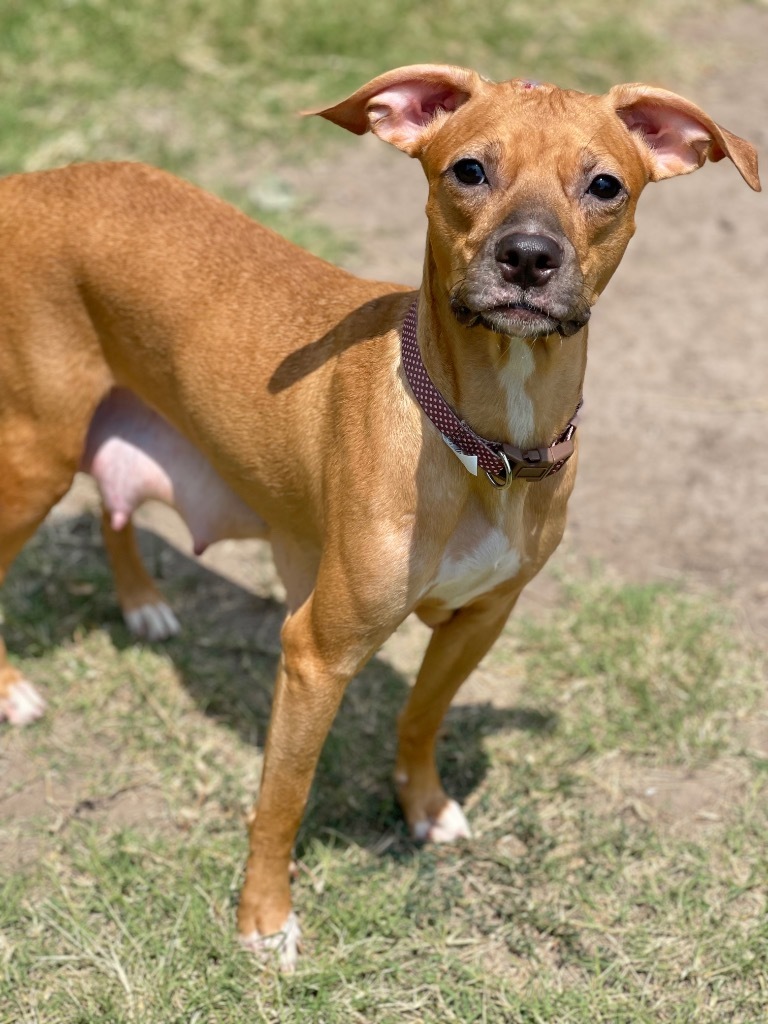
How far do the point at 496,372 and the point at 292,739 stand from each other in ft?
3.96

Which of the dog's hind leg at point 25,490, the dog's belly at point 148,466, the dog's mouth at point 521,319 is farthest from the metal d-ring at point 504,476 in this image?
the dog's hind leg at point 25,490

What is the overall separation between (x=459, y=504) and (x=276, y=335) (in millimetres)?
879

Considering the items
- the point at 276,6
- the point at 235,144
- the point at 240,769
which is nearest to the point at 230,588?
the point at 240,769

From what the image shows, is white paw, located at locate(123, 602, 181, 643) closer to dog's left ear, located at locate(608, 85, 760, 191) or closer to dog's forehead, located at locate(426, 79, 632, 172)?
dog's forehead, located at locate(426, 79, 632, 172)

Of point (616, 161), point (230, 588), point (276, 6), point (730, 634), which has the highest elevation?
point (616, 161)

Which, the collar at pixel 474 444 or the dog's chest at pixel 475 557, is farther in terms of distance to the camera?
the dog's chest at pixel 475 557

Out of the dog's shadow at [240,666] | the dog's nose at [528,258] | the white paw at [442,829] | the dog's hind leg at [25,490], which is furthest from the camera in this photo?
the dog's shadow at [240,666]

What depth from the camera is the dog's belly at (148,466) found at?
4.21m

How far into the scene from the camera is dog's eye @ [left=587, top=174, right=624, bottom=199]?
2.92m

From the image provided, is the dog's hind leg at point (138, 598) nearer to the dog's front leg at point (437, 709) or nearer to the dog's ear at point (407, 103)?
the dog's front leg at point (437, 709)

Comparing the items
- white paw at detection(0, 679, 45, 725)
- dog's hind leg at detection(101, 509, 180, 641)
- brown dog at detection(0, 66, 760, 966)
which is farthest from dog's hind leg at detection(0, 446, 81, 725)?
dog's hind leg at detection(101, 509, 180, 641)

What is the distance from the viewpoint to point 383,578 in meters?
3.20

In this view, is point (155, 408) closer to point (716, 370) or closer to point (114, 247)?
point (114, 247)

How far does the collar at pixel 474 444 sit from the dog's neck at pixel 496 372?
0.03 meters
